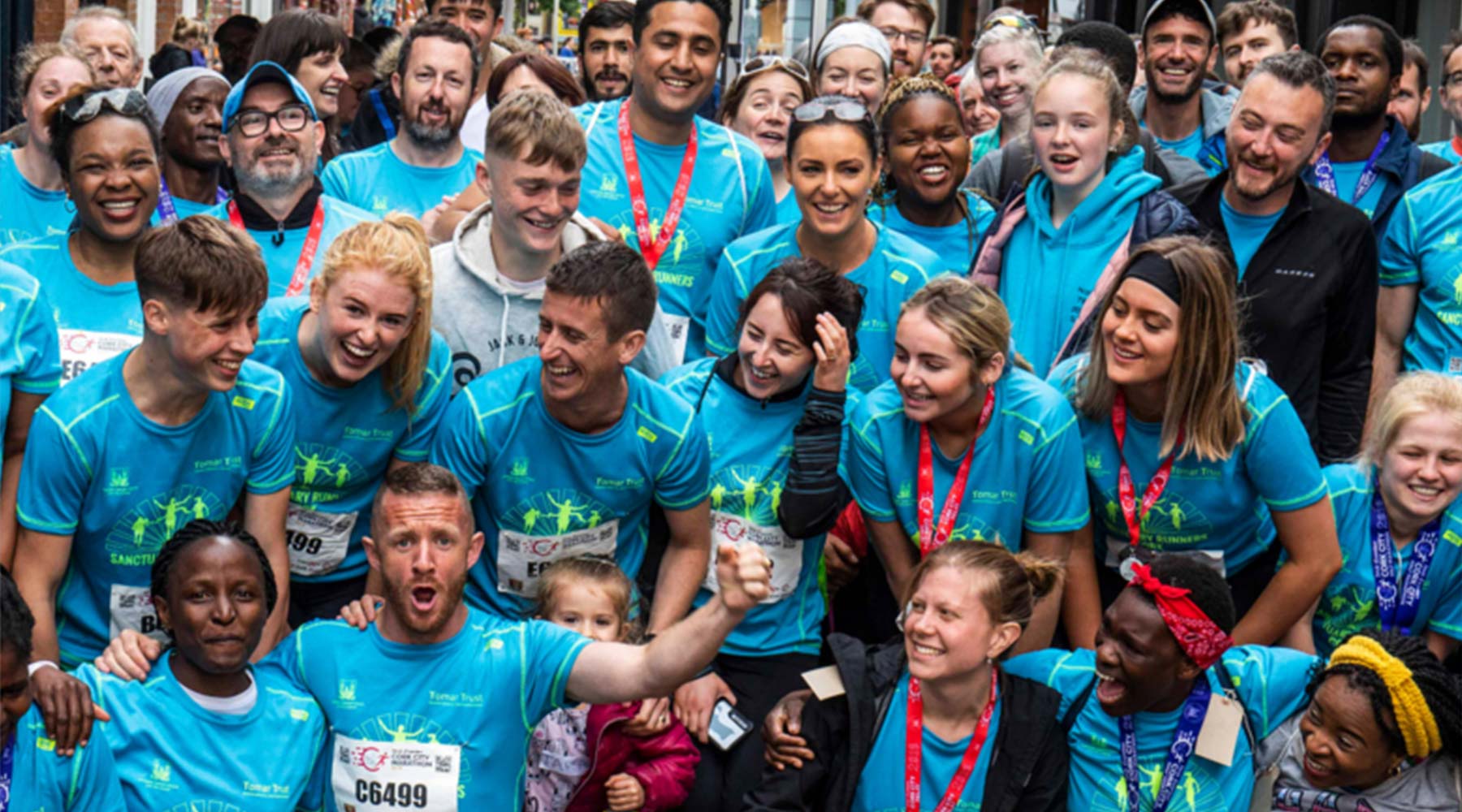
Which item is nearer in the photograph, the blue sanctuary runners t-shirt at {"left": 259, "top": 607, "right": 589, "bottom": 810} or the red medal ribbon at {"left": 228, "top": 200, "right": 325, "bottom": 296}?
the blue sanctuary runners t-shirt at {"left": 259, "top": 607, "right": 589, "bottom": 810}

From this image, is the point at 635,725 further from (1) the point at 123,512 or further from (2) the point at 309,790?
(1) the point at 123,512

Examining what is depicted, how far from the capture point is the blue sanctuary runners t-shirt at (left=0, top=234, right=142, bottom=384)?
16.6 ft

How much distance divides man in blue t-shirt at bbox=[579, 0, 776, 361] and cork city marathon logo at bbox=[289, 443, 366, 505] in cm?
140

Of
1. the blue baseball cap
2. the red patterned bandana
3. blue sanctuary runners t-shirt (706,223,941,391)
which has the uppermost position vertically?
the blue baseball cap

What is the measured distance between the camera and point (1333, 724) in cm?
487

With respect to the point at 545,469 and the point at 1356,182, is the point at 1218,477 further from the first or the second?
Result: the point at 1356,182

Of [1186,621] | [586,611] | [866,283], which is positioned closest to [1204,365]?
[1186,621]

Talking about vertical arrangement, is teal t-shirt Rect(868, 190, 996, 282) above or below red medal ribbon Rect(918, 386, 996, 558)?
above

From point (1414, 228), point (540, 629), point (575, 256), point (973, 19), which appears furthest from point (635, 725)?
point (973, 19)

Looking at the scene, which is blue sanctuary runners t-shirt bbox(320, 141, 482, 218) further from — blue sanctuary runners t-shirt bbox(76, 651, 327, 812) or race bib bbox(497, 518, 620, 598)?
blue sanctuary runners t-shirt bbox(76, 651, 327, 812)

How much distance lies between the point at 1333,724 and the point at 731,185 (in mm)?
2618

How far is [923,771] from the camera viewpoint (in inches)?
187

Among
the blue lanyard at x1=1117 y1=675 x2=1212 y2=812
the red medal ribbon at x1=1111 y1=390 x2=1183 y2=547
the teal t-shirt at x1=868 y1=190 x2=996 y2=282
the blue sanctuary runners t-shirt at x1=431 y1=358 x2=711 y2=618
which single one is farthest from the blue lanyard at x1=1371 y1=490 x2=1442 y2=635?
the blue sanctuary runners t-shirt at x1=431 y1=358 x2=711 y2=618

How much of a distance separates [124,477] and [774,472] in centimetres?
174
